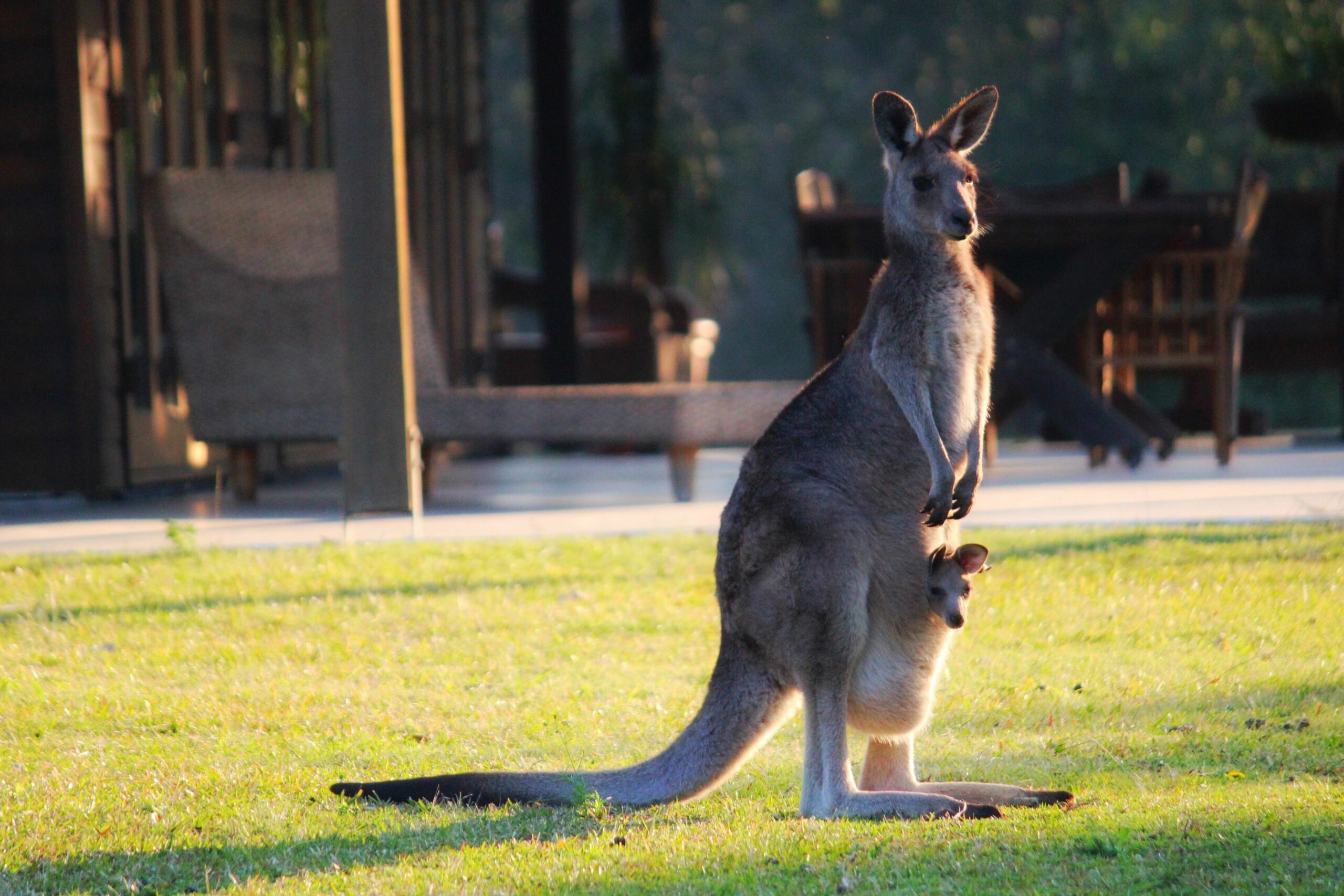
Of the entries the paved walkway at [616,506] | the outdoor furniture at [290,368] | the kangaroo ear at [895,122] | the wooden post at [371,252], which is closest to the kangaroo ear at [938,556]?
the kangaroo ear at [895,122]

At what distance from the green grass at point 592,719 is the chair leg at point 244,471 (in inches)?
80.6

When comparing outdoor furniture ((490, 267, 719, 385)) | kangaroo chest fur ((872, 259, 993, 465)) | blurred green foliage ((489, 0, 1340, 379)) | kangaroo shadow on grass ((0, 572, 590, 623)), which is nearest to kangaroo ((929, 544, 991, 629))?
kangaroo chest fur ((872, 259, 993, 465))

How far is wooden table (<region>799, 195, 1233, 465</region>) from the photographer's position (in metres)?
8.23

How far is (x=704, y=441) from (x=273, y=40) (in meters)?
4.52

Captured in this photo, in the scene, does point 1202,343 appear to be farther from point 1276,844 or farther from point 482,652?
point 1276,844

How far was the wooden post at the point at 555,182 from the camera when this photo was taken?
39.2 ft

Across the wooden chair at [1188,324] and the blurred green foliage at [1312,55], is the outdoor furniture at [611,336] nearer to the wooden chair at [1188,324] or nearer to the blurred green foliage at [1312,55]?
the wooden chair at [1188,324]

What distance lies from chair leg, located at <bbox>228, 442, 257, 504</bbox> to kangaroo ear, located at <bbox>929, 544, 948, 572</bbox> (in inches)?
220

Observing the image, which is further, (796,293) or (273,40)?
(796,293)

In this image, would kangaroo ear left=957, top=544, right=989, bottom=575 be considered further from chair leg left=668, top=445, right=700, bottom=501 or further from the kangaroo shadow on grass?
chair leg left=668, top=445, right=700, bottom=501

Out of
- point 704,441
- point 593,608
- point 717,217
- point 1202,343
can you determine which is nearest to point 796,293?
point 717,217

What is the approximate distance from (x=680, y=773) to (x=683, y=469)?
15.6 ft

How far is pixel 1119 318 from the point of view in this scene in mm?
9383

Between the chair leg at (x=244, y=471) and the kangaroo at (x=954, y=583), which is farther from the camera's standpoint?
the chair leg at (x=244, y=471)
